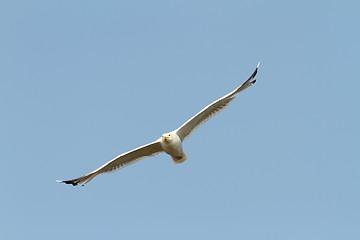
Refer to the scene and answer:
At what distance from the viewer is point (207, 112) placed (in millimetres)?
48938

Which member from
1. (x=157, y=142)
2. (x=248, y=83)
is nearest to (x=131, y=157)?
(x=157, y=142)

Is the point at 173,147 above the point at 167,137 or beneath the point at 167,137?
beneath

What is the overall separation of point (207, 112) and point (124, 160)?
13.0ft

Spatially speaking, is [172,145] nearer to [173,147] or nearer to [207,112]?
[173,147]

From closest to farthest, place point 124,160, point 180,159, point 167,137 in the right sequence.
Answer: point 167,137 < point 180,159 < point 124,160

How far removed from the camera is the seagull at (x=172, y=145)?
1893 inches

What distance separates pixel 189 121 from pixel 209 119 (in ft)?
3.42

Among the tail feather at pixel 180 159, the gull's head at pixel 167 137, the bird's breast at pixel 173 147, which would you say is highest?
the gull's head at pixel 167 137

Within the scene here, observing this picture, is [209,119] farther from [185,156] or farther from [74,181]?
[74,181]

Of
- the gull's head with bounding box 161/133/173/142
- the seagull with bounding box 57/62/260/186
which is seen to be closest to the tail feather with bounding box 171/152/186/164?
the seagull with bounding box 57/62/260/186

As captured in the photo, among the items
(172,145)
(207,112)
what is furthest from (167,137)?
(207,112)

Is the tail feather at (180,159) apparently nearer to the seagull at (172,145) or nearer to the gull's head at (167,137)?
the seagull at (172,145)

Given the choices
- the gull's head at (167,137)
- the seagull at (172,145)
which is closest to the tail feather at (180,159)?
the seagull at (172,145)

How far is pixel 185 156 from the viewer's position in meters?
48.6
